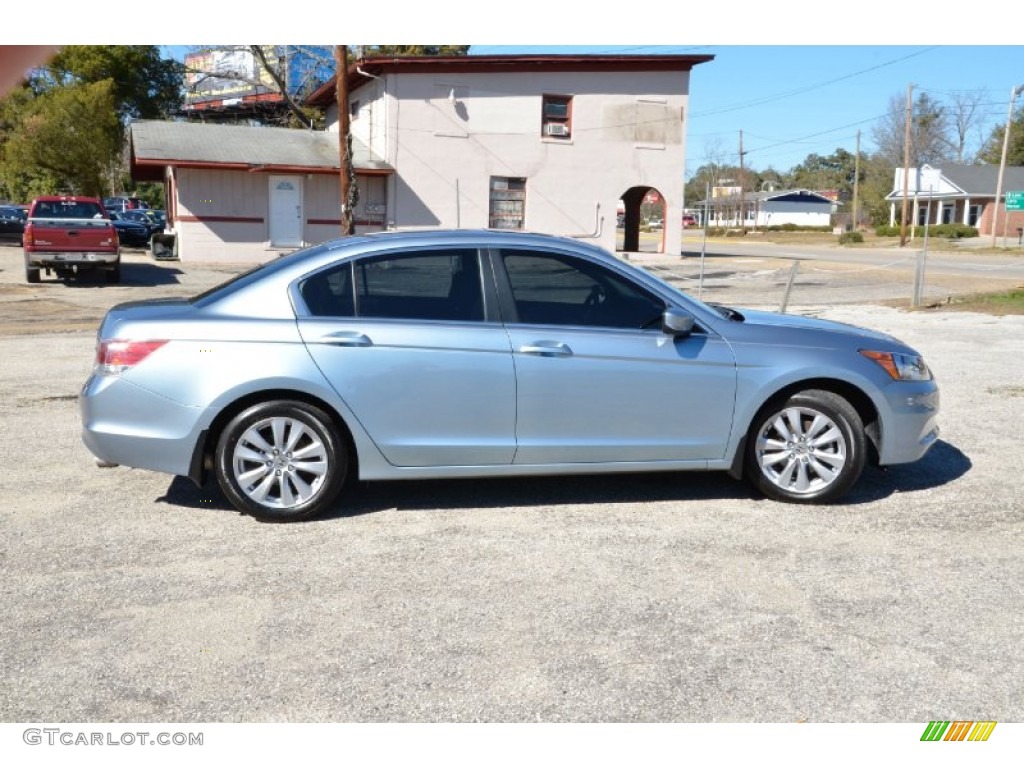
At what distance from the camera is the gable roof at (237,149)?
1188 inches

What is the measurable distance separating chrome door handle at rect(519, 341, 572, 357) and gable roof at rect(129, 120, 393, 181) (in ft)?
85.8

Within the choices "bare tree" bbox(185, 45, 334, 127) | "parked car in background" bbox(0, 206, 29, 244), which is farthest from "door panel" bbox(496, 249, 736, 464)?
"parked car in background" bbox(0, 206, 29, 244)

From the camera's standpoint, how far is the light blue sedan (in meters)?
5.62

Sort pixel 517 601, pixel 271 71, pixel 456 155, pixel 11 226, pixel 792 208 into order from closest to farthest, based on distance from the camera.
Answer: pixel 517 601, pixel 456 155, pixel 271 71, pixel 11 226, pixel 792 208

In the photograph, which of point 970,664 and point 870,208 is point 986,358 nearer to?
point 970,664

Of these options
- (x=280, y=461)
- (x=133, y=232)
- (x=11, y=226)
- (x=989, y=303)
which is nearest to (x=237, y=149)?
(x=133, y=232)

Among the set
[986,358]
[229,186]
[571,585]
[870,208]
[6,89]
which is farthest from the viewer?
[870,208]

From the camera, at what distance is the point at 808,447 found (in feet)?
20.1

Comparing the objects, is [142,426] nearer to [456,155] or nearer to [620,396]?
[620,396]

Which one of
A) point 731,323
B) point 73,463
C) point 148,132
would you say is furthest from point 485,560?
point 148,132

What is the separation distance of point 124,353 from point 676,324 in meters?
3.11

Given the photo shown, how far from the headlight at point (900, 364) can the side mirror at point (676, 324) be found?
3.78ft

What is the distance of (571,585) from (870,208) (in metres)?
88.2

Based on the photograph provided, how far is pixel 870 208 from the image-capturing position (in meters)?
86.2
